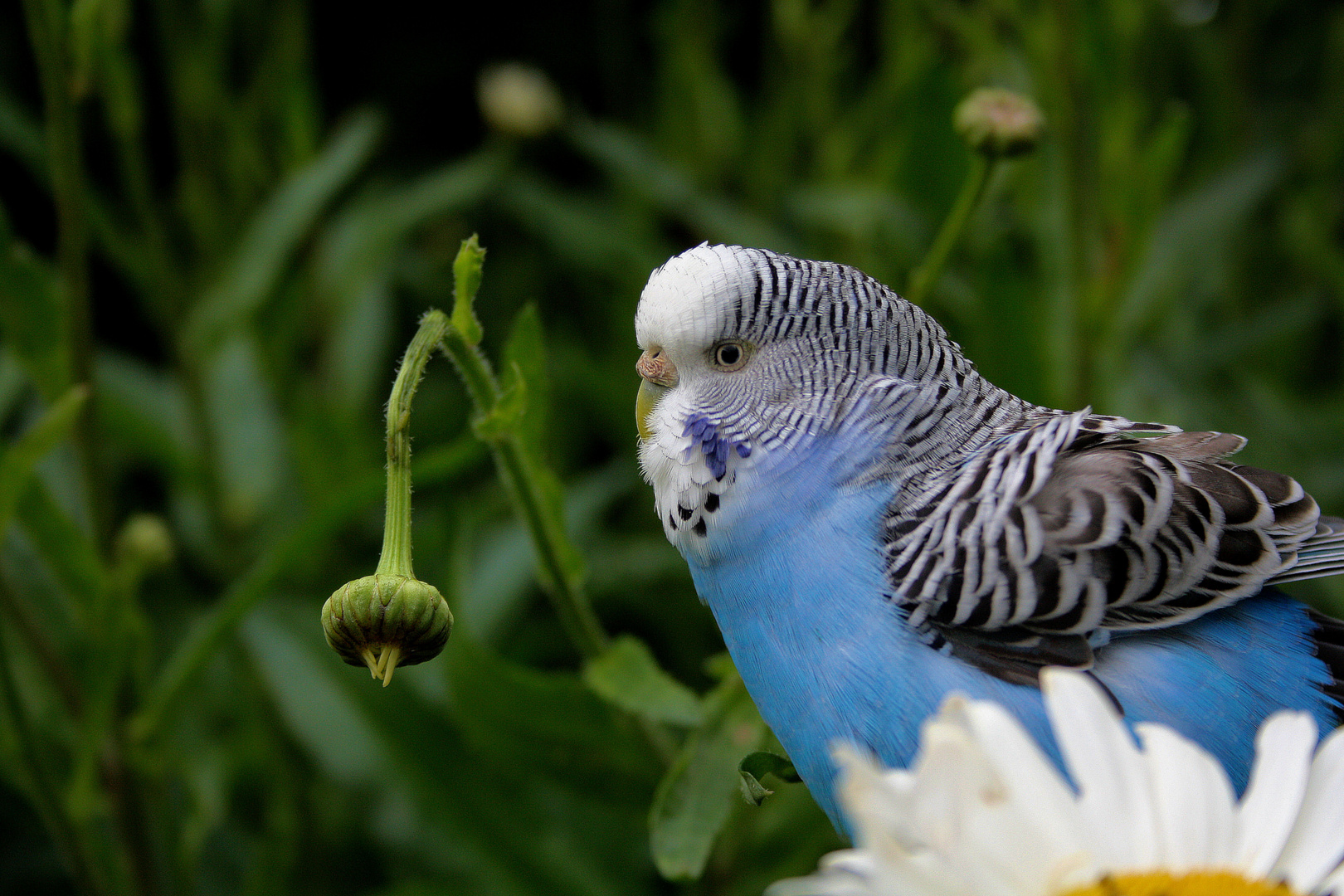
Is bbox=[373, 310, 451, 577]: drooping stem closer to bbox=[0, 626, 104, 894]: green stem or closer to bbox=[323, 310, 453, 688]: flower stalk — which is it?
bbox=[323, 310, 453, 688]: flower stalk

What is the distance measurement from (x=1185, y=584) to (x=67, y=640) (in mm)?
1923

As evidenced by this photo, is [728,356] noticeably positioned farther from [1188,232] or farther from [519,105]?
[519,105]

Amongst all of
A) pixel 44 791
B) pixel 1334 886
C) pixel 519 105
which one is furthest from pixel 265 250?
pixel 1334 886

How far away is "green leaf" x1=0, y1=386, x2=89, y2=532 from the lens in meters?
1.56

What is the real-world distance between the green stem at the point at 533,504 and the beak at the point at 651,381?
17 centimetres

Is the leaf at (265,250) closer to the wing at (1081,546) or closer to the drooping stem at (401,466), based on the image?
the drooping stem at (401,466)

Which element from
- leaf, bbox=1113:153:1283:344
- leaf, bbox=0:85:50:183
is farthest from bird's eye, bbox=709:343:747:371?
leaf, bbox=0:85:50:183

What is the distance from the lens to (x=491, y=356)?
10.7 ft

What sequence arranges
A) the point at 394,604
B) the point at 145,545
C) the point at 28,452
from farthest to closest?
the point at 145,545, the point at 28,452, the point at 394,604

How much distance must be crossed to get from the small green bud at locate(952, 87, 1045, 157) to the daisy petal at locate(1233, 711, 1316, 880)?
1040mm

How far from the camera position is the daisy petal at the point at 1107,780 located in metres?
0.87

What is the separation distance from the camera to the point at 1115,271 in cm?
227

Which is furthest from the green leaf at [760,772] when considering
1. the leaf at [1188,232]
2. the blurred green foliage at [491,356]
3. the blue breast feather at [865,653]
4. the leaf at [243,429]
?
the leaf at [243,429]

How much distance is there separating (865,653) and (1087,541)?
0.87ft
